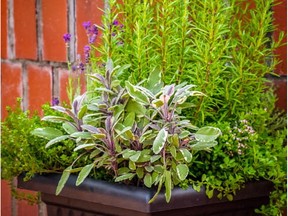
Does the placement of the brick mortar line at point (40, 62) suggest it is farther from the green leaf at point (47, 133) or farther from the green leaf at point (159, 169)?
the green leaf at point (159, 169)

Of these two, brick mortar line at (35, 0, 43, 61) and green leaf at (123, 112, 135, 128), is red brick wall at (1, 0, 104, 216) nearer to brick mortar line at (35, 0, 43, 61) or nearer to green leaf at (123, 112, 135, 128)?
brick mortar line at (35, 0, 43, 61)

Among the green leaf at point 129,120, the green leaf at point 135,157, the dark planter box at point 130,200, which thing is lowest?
the dark planter box at point 130,200

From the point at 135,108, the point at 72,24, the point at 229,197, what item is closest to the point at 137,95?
the point at 135,108

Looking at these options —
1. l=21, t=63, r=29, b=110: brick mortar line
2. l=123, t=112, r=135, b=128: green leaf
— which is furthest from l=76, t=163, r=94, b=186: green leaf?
l=21, t=63, r=29, b=110: brick mortar line

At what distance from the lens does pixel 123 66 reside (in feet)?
4.99

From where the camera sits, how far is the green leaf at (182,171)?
4.54ft

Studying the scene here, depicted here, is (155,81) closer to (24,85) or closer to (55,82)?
(55,82)

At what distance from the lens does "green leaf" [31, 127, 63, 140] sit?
4.98 ft

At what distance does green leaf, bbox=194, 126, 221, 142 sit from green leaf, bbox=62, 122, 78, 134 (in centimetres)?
25

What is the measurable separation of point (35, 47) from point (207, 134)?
0.85m

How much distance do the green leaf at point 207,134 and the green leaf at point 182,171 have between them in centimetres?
6

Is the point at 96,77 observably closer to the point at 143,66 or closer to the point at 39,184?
the point at 143,66

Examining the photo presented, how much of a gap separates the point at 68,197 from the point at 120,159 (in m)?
0.16

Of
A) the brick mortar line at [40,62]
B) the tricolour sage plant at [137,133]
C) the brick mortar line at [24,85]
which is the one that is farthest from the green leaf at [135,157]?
the brick mortar line at [24,85]
